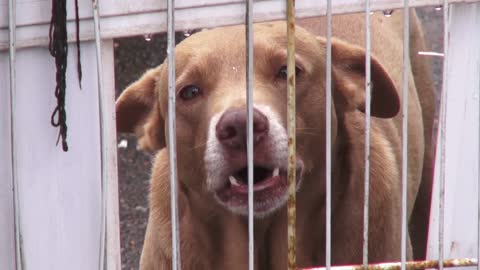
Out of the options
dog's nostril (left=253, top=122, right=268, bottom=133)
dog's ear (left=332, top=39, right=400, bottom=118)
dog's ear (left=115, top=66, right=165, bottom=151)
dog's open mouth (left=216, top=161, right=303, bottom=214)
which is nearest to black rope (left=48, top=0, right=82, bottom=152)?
dog's nostril (left=253, top=122, right=268, bottom=133)

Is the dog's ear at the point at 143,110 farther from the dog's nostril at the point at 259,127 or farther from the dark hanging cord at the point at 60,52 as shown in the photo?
the dark hanging cord at the point at 60,52

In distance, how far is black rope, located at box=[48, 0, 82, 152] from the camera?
7.63 feet

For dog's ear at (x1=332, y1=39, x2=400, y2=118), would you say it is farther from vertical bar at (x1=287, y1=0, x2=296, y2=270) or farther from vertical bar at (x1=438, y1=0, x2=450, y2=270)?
vertical bar at (x1=287, y1=0, x2=296, y2=270)

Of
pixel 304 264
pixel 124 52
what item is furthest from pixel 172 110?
pixel 124 52

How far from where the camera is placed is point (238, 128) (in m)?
2.83

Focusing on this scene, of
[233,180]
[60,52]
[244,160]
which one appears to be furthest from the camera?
[233,180]

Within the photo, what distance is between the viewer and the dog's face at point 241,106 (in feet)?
9.61

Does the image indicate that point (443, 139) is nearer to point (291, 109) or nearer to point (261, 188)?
point (291, 109)

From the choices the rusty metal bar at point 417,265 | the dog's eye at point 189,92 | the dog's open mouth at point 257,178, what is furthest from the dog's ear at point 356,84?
the rusty metal bar at point 417,265

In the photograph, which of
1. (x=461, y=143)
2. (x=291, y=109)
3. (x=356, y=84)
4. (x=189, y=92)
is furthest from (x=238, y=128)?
(x=356, y=84)

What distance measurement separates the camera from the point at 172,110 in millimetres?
2416

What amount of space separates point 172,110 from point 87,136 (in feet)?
0.70

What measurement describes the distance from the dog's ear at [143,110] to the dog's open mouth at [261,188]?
0.49 metres

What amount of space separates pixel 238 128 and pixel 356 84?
74cm
